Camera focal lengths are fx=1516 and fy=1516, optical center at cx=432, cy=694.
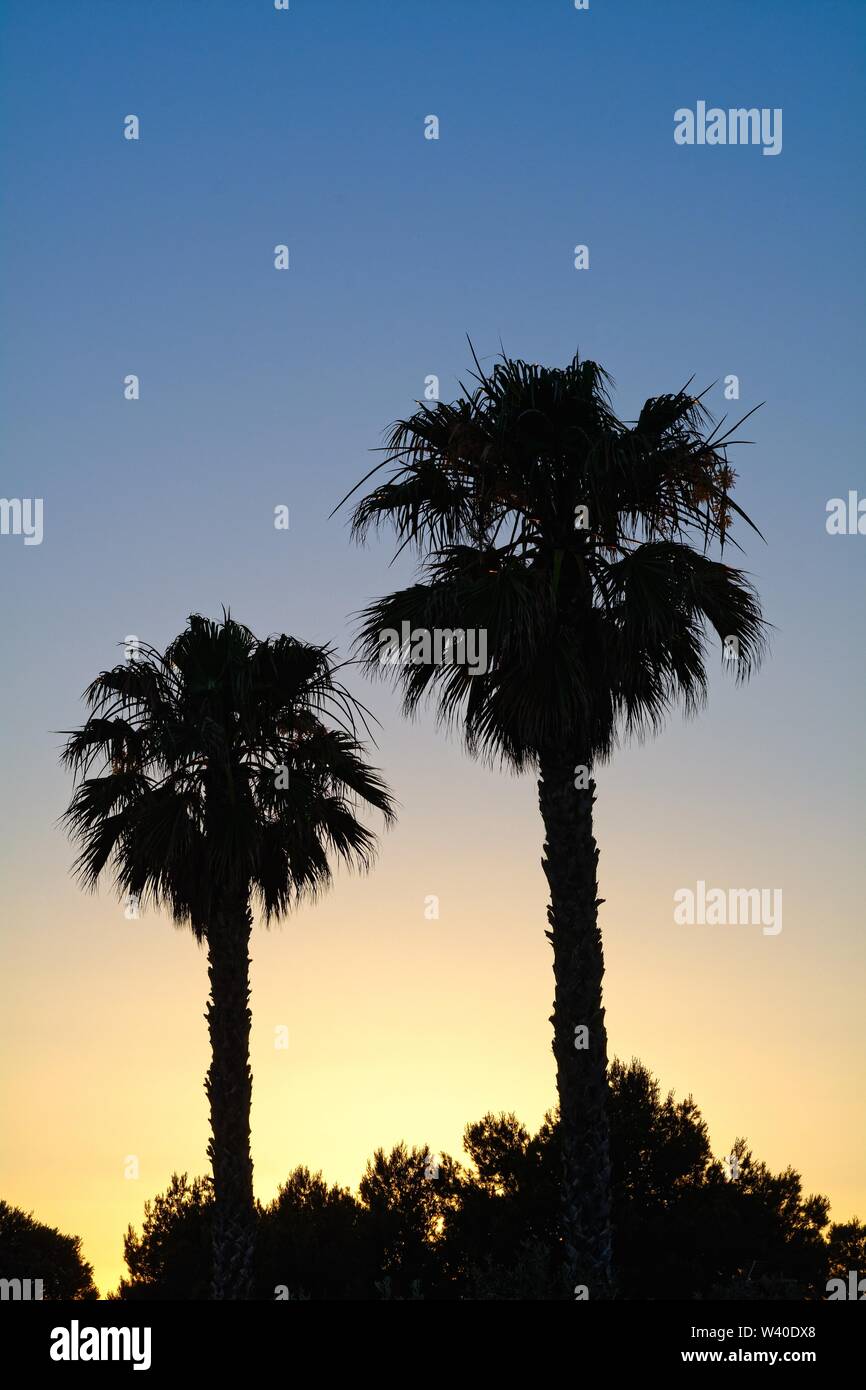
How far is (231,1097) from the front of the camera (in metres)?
23.8

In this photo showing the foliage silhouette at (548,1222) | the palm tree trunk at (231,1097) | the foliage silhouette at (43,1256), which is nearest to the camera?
the palm tree trunk at (231,1097)

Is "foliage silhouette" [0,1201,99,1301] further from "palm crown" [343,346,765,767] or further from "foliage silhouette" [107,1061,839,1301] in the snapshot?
"palm crown" [343,346,765,767]

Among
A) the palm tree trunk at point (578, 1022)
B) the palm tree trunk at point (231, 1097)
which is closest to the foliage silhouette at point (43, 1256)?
the palm tree trunk at point (231, 1097)

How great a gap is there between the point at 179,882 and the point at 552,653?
8.26 meters

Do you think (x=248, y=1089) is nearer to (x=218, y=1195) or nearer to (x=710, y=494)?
(x=218, y=1195)

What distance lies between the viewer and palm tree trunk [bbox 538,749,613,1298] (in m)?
17.7

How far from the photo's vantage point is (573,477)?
20.0 meters

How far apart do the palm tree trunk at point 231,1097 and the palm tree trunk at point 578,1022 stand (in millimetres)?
7094

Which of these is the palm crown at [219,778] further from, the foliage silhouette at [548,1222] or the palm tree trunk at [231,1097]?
the foliage silhouette at [548,1222]

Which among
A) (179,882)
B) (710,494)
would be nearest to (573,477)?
(710,494)

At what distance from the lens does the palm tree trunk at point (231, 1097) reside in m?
23.2

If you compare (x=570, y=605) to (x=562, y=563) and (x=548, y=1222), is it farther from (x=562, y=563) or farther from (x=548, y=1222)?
(x=548, y=1222)
